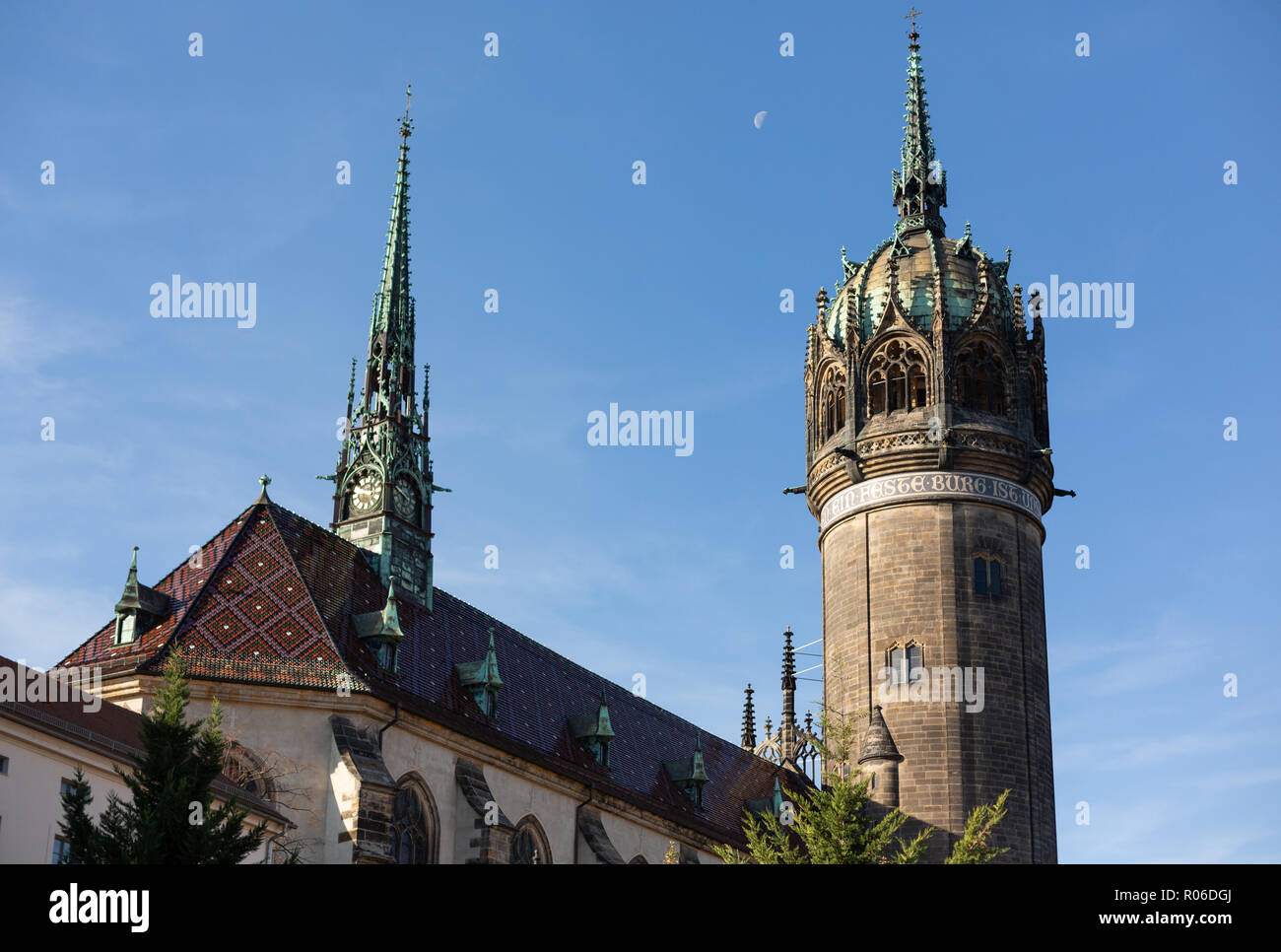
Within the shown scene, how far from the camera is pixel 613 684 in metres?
56.9

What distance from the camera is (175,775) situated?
2633 cm

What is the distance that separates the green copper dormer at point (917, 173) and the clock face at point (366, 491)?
2183cm

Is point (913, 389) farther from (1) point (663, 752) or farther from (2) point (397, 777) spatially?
(2) point (397, 777)

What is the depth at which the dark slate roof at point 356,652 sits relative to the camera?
39.7m

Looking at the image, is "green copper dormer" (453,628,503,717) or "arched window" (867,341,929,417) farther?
"arched window" (867,341,929,417)

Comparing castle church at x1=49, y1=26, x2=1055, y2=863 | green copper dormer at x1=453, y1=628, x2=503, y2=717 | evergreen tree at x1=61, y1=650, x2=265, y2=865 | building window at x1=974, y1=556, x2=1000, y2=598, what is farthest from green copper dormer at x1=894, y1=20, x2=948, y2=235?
evergreen tree at x1=61, y1=650, x2=265, y2=865

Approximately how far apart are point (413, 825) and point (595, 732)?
10310 mm

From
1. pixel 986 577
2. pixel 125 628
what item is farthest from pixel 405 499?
pixel 986 577

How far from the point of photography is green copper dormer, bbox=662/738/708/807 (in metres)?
54.8

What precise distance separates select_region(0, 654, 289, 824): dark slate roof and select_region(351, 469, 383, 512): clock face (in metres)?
12.5

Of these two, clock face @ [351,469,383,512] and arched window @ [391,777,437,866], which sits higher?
clock face @ [351,469,383,512]

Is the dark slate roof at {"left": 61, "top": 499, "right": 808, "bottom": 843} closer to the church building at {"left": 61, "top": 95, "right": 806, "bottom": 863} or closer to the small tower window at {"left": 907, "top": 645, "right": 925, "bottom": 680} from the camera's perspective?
the church building at {"left": 61, "top": 95, "right": 806, "bottom": 863}

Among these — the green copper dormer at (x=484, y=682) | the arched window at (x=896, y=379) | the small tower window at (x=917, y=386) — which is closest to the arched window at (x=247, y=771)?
the green copper dormer at (x=484, y=682)
